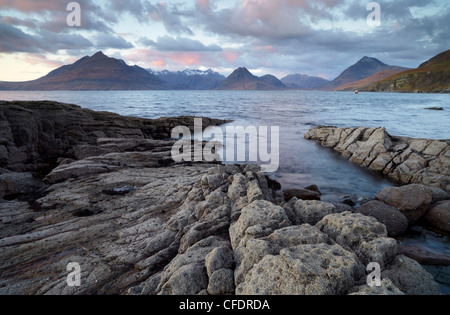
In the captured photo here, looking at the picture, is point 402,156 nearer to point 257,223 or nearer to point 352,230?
point 352,230

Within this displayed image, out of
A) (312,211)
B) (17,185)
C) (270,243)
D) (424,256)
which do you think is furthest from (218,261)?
(17,185)

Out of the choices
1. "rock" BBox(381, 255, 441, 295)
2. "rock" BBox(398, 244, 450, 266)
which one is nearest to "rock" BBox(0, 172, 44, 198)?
"rock" BBox(381, 255, 441, 295)

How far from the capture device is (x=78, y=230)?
27.1 ft

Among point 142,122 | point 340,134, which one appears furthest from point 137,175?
point 340,134

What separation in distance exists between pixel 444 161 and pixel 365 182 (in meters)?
5.17

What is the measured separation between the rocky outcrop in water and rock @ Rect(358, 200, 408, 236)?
23.1 feet

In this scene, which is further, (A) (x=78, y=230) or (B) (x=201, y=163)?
(B) (x=201, y=163)

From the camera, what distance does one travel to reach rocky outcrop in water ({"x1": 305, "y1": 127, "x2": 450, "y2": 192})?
15.6 meters

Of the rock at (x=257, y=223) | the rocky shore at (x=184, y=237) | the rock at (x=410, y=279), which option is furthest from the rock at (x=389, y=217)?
the rock at (x=257, y=223)

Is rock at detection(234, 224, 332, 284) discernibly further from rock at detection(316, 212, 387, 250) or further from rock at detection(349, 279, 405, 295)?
rock at detection(349, 279, 405, 295)

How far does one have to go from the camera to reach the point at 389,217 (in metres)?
10.2

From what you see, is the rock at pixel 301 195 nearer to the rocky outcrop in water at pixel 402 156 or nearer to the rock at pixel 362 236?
the rock at pixel 362 236

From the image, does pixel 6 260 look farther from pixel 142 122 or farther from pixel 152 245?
pixel 142 122

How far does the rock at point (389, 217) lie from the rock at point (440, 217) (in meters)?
1.52
